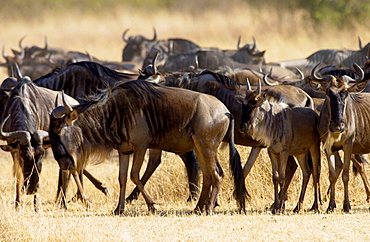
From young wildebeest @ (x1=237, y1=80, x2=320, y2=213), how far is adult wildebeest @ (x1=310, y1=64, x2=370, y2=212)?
18 centimetres

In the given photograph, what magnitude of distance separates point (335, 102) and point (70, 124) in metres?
2.80

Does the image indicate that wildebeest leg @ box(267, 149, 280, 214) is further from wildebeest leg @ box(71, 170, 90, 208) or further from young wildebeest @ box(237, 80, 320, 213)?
wildebeest leg @ box(71, 170, 90, 208)

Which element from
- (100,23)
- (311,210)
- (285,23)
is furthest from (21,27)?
(311,210)

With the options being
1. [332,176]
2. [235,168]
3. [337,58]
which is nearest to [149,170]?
[235,168]

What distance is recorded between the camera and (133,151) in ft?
26.7

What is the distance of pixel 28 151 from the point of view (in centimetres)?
829

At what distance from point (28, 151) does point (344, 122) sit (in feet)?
11.4

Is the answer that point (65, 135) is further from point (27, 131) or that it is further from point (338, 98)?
point (338, 98)

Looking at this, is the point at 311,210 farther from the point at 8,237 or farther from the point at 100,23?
the point at 100,23

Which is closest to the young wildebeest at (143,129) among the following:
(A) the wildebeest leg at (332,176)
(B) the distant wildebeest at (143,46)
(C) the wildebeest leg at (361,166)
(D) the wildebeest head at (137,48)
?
(A) the wildebeest leg at (332,176)

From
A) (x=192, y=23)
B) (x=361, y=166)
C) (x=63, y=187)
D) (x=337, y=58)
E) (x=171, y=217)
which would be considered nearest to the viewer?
(x=171, y=217)

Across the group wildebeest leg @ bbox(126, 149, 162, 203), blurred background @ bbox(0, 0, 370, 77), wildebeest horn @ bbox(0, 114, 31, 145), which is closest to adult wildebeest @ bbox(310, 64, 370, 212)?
wildebeest leg @ bbox(126, 149, 162, 203)

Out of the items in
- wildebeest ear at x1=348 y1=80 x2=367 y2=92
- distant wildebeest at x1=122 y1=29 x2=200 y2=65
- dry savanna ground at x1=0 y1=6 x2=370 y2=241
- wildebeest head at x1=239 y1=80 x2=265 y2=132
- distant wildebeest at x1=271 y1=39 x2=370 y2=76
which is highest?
distant wildebeest at x1=122 y1=29 x2=200 y2=65

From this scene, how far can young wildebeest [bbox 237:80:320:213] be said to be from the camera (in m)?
7.96
